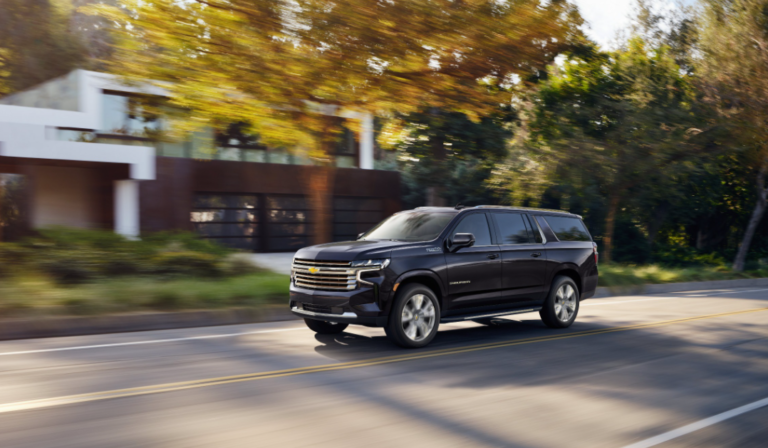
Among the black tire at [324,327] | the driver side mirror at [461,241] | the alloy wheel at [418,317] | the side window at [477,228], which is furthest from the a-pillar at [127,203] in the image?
the alloy wheel at [418,317]

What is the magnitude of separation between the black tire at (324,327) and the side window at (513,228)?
266 centimetres

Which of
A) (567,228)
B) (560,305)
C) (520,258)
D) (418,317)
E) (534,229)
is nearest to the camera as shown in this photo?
(418,317)

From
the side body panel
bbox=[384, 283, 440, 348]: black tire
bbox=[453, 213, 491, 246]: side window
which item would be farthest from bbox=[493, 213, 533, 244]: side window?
bbox=[384, 283, 440, 348]: black tire

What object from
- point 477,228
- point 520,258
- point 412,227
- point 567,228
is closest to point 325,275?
point 412,227

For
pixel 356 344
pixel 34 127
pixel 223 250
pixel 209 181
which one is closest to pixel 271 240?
pixel 209 181

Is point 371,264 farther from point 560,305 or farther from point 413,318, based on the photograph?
point 560,305

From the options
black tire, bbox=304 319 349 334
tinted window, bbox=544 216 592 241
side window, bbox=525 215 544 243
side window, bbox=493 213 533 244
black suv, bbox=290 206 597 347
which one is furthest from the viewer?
tinted window, bbox=544 216 592 241

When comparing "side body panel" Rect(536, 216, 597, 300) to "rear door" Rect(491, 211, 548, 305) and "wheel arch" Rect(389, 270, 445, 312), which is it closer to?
"rear door" Rect(491, 211, 548, 305)

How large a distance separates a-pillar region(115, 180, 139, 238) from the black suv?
1748 centimetres

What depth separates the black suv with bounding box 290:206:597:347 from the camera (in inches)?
319

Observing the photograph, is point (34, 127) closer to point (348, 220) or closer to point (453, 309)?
point (348, 220)

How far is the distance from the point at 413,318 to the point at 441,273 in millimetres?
705

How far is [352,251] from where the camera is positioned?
820 centimetres

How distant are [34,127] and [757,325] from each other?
19.8 m
